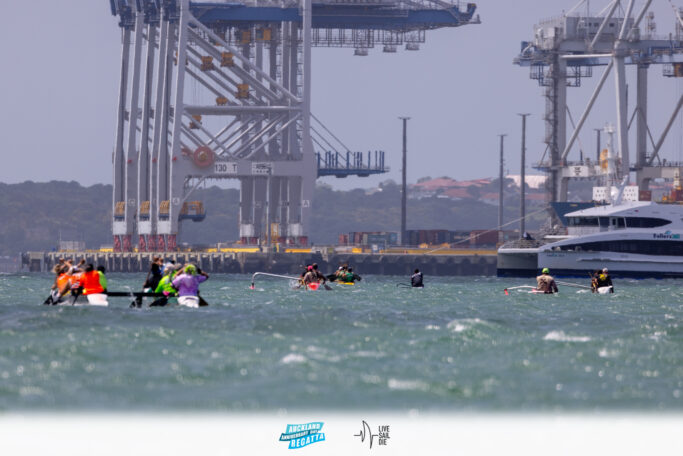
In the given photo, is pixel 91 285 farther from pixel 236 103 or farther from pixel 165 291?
pixel 236 103

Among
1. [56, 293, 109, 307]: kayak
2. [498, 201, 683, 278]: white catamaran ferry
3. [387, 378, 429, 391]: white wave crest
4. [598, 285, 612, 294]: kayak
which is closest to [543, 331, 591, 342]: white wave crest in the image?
[387, 378, 429, 391]: white wave crest

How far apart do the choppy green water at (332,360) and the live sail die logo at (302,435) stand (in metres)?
2.27

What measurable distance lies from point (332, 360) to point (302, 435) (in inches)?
329

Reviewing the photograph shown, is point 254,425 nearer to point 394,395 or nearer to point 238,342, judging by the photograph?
point 394,395

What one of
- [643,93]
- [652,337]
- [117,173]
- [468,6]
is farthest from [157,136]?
[652,337]

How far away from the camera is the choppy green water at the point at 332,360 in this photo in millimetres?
22484

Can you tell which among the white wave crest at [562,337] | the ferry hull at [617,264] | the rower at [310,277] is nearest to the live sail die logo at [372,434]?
the white wave crest at [562,337]

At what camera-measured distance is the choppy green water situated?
2248cm

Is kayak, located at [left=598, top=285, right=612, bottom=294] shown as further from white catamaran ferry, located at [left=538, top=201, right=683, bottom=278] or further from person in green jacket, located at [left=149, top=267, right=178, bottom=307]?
white catamaran ferry, located at [left=538, top=201, right=683, bottom=278]

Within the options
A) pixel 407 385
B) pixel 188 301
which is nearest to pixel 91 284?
pixel 188 301

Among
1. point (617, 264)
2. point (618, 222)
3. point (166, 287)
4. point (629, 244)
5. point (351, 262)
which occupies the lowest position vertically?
point (351, 262)

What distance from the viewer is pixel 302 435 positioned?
1895 centimetres

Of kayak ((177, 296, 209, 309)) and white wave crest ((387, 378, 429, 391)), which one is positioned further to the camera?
kayak ((177, 296, 209, 309))

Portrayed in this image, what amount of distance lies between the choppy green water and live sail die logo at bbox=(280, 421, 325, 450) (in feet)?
7.46
